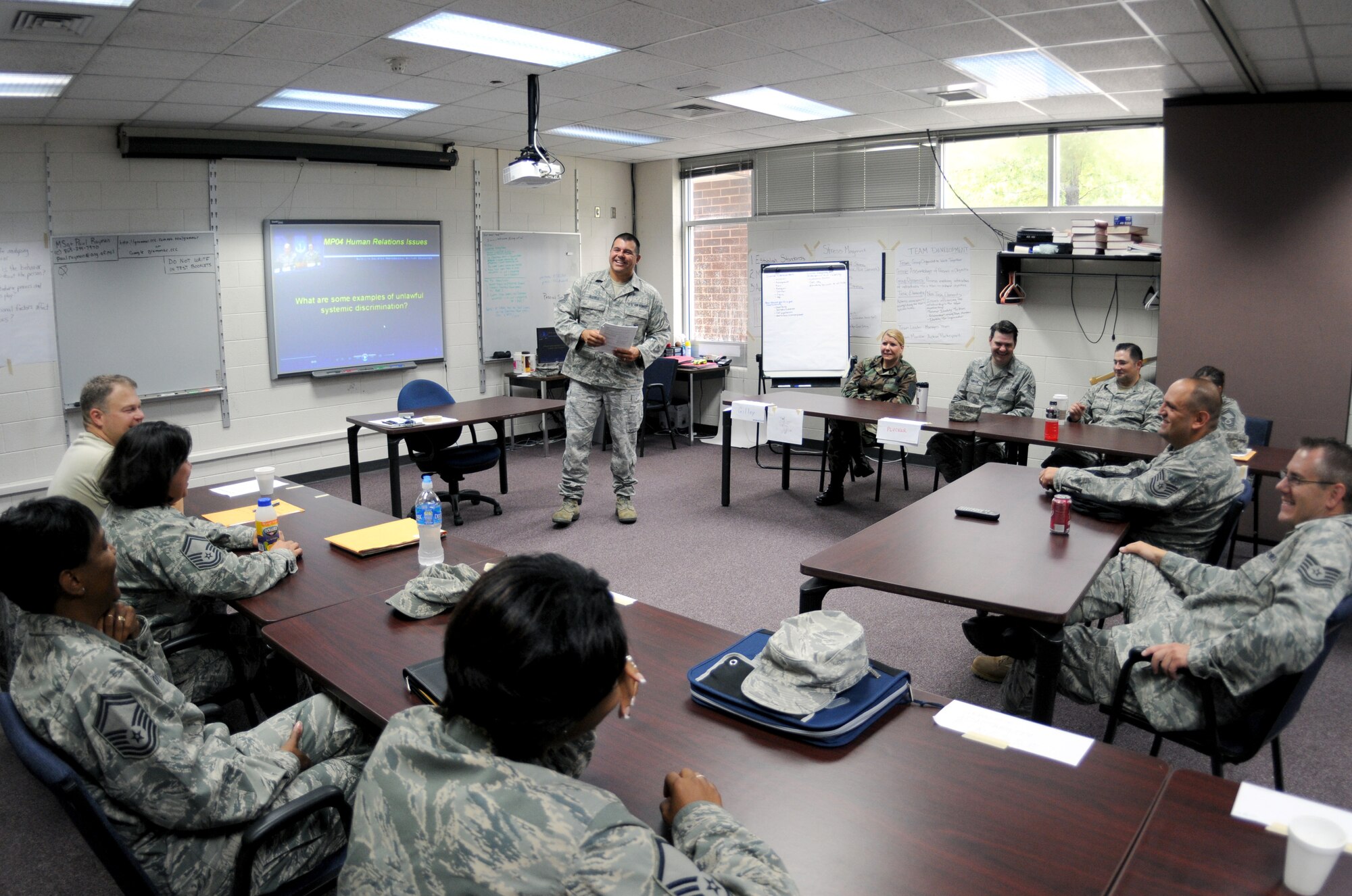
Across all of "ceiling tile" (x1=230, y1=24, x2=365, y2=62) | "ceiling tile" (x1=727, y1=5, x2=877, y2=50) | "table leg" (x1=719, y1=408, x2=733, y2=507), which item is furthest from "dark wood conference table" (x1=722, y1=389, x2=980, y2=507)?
"ceiling tile" (x1=230, y1=24, x2=365, y2=62)

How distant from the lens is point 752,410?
5.70 metres

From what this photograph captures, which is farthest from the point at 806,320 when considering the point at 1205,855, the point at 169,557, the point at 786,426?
the point at 1205,855

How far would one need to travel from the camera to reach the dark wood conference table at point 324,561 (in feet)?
7.71

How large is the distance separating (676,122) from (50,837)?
17.9ft

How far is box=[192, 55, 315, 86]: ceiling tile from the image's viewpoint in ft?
13.8

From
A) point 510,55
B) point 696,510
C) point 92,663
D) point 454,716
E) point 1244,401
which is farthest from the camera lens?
point 696,510

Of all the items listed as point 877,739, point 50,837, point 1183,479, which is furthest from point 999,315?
A: point 50,837

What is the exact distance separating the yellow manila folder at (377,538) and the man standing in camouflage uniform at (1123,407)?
3.69 m

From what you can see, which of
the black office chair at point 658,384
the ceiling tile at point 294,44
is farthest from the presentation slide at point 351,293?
the ceiling tile at point 294,44

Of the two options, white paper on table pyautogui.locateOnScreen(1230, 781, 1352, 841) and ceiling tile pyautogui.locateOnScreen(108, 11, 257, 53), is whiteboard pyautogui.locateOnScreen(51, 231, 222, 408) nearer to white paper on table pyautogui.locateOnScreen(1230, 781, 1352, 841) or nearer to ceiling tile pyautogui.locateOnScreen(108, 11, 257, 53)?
ceiling tile pyautogui.locateOnScreen(108, 11, 257, 53)

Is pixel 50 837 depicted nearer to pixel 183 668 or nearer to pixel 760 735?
pixel 183 668

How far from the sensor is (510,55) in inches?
170

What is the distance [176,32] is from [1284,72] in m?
5.18

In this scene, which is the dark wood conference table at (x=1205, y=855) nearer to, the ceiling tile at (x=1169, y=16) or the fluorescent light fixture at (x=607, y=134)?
the ceiling tile at (x=1169, y=16)
